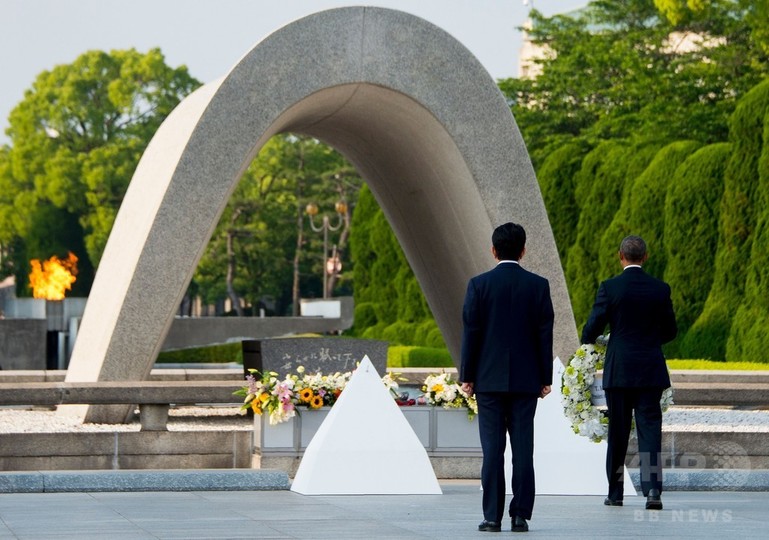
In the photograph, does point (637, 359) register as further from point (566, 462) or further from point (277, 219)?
point (277, 219)

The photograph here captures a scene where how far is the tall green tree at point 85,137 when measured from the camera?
60750mm

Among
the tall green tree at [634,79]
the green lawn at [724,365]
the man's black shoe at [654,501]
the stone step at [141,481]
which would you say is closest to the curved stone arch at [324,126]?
the stone step at [141,481]

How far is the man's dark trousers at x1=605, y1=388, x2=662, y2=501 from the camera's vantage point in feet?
28.2

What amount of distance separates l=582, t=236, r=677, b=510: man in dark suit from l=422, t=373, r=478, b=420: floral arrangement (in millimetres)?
2833

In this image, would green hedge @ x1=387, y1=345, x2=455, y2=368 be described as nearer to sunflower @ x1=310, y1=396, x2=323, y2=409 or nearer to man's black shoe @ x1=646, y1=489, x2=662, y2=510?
sunflower @ x1=310, y1=396, x2=323, y2=409

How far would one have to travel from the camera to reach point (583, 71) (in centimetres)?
5106

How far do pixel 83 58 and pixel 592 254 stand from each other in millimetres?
36438

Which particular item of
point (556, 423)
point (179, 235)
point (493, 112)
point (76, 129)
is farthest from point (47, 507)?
point (76, 129)

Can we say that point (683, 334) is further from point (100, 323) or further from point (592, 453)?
point (592, 453)

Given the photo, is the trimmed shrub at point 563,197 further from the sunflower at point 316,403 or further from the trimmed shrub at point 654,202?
the sunflower at point 316,403

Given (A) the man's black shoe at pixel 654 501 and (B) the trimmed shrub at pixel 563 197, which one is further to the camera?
(B) the trimmed shrub at pixel 563 197

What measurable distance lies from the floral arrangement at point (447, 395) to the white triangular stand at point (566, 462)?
59.6 inches

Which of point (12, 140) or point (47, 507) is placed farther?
point (12, 140)

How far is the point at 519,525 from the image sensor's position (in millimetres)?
7617
